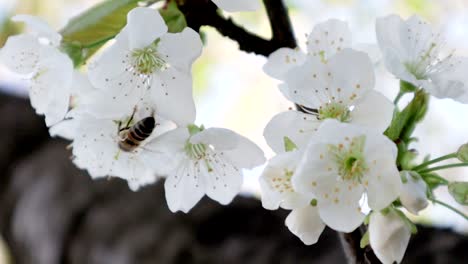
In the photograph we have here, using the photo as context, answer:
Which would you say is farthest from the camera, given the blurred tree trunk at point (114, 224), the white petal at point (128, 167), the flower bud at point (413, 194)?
the blurred tree trunk at point (114, 224)

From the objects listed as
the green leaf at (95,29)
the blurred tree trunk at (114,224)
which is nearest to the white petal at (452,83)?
the green leaf at (95,29)

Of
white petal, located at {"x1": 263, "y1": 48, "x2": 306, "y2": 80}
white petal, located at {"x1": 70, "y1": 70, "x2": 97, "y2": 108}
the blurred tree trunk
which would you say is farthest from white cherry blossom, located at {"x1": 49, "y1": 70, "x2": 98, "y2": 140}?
the blurred tree trunk

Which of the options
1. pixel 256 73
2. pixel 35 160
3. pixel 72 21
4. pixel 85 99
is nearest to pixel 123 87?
pixel 85 99

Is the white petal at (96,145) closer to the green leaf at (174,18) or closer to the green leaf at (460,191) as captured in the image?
the green leaf at (174,18)

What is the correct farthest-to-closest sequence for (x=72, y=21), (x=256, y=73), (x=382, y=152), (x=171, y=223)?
(x=256, y=73), (x=171, y=223), (x=72, y=21), (x=382, y=152)

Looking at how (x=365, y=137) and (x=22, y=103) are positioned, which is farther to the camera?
(x=22, y=103)

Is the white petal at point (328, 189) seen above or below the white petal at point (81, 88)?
above

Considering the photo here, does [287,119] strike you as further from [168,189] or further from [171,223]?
[171,223]

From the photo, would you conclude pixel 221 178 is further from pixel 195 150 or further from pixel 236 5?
pixel 236 5

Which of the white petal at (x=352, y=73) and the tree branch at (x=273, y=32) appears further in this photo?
the tree branch at (x=273, y=32)
